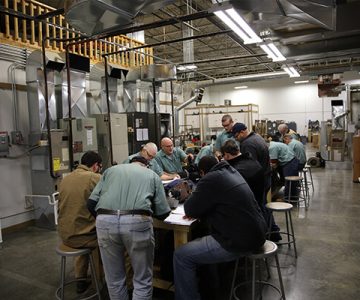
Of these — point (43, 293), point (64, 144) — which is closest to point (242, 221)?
point (43, 293)

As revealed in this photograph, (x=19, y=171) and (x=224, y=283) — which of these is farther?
(x=19, y=171)

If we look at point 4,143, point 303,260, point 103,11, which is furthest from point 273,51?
point 4,143

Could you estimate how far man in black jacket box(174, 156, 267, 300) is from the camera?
2.22m

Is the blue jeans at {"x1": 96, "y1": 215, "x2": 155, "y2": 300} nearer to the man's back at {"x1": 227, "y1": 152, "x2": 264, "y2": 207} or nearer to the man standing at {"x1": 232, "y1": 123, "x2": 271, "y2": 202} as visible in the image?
the man's back at {"x1": 227, "y1": 152, "x2": 264, "y2": 207}

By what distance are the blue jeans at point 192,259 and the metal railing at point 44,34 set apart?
163 inches

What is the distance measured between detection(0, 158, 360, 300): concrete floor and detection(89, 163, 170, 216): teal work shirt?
3.60 feet

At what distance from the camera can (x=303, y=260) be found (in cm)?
361

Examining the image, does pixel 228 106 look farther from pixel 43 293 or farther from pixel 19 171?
pixel 43 293

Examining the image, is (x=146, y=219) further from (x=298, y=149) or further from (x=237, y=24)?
(x=298, y=149)

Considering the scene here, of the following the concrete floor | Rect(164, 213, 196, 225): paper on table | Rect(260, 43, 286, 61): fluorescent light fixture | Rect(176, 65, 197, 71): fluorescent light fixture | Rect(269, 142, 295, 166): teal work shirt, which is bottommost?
the concrete floor

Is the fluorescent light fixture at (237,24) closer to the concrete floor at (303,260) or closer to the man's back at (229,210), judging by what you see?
the man's back at (229,210)

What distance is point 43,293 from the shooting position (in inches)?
123

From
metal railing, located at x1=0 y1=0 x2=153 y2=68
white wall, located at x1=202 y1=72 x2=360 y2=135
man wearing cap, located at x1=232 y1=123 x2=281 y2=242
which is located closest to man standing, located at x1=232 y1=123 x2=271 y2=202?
man wearing cap, located at x1=232 y1=123 x2=281 y2=242

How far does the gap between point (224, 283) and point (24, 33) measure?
519 cm
